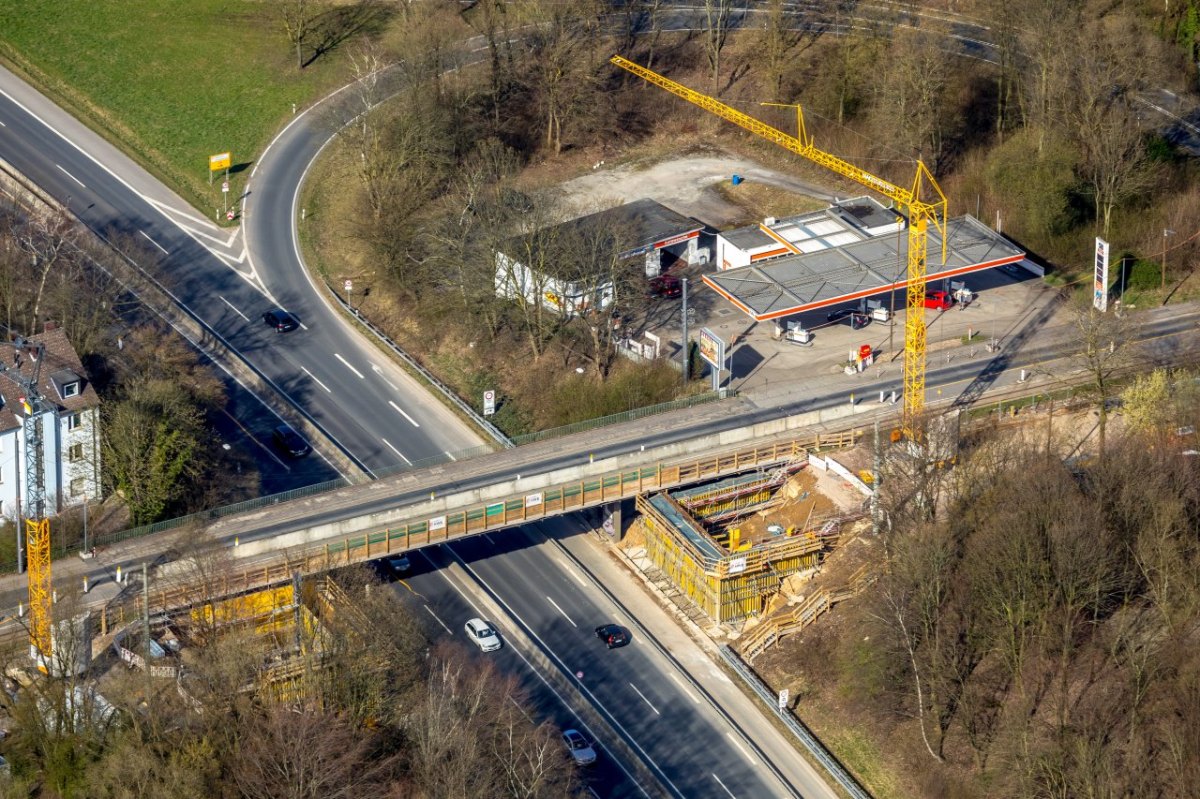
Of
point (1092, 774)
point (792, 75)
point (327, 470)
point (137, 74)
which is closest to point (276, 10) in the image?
point (137, 74)

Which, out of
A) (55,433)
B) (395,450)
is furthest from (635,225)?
(55,433)

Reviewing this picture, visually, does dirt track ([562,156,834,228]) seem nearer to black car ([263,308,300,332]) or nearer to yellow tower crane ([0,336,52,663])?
black car ([263,308,300,332])

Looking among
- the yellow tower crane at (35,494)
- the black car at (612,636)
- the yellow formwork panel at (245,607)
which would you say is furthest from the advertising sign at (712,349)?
the yellow tower crane at (35,494)

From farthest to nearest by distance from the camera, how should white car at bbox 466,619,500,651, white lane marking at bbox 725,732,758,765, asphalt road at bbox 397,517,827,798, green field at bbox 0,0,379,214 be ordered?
green field at bbox 0,0,379,214
white car at bbox 466,619,500,651
white lane marking at bbox 725,732,758,765
asphalt road at bbox 397,517,827,798

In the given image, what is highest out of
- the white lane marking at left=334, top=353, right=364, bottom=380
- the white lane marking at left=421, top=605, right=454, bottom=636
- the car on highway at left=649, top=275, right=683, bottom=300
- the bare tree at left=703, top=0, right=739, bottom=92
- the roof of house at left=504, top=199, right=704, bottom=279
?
the bare tree at left=703, top=0, right=739, bottom=92

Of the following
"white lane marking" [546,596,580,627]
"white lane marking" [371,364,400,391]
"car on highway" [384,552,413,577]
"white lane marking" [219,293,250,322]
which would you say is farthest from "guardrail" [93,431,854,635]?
"white lane marking" [219,293,250,322]

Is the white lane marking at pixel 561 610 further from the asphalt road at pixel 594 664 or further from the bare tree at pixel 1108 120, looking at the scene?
the bare tree at pixel 1108 120
